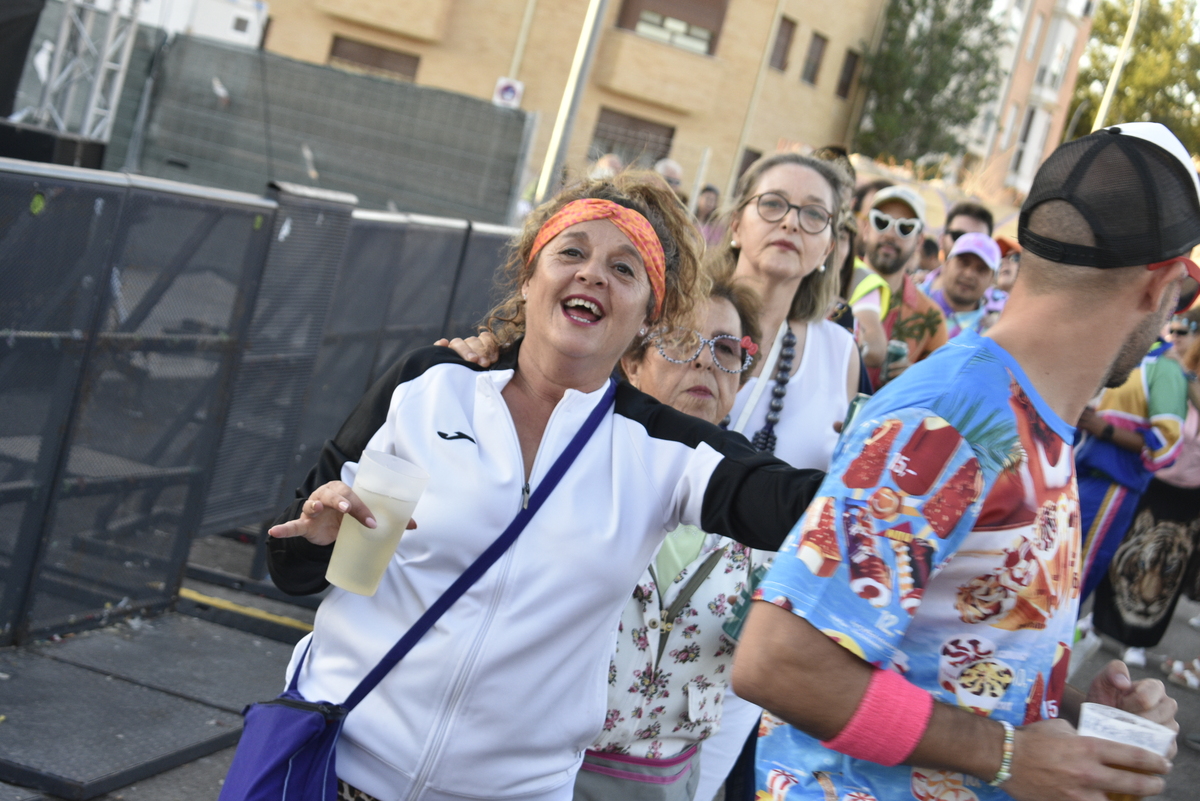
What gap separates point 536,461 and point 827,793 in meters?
0.83

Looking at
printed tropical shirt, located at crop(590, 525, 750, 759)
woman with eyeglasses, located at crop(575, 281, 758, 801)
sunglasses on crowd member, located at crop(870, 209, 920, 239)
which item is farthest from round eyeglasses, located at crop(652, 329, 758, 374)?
sunglasses on crowd member, located at crop(870, 209, 920, 239)

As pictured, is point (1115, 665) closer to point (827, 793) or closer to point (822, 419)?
point (827, 793)

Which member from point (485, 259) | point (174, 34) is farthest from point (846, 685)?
point (174, 34)

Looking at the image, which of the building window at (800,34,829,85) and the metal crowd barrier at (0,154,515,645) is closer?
the metal crowd barrier at (0,154,515,645)

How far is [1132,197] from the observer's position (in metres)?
1.79

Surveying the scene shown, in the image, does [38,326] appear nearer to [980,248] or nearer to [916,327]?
[916,327]

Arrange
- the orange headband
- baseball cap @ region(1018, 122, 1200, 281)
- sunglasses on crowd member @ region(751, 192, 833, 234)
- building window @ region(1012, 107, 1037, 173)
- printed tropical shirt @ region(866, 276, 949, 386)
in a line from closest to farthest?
1. baseball cap @ region(1018, 122, 1200, 281)
2. the orange headband
3. sunglasses on crowd member @ region(751, 192, 833, 234)
4. printed tropical shirt @ region(866, 276, 949, 386)
5. building window @ region(1012, 107, 1037, 173)

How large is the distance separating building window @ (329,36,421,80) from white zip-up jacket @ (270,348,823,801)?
33429 mm

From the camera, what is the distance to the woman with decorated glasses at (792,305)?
12.5 ft

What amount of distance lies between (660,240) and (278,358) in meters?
3.26

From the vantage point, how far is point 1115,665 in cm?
210

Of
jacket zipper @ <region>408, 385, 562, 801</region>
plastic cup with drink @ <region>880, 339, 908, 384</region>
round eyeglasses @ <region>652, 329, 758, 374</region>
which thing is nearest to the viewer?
jacket zipper @ <region>408, 385, 562, 801</region>

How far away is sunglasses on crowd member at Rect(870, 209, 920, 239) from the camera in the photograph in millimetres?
6758

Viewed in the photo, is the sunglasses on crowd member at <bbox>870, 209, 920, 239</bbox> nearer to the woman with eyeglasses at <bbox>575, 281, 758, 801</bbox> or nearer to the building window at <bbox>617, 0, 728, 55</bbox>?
the woman with eyeglasses at <bbox>575, 281, 758, 801</bbox>
